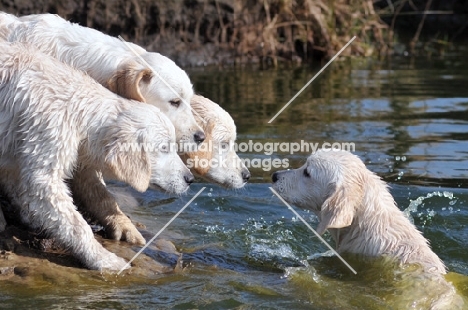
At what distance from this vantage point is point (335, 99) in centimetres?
1334

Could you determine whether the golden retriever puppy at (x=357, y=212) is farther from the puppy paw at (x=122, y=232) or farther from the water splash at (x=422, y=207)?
the water splash at (x=422, y=207)

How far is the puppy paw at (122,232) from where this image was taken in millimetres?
6668

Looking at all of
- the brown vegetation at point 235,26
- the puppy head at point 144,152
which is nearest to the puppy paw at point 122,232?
the puppy head at point 144,152

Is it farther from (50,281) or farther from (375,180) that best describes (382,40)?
(50,281)

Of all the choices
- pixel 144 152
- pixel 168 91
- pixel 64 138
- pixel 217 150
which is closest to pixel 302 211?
pixel 217 150

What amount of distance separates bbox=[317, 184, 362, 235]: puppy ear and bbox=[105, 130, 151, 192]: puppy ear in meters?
1.30

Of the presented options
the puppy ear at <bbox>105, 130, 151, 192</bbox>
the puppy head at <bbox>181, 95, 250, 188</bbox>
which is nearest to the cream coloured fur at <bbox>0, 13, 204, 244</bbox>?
the puppy head at <bbox>181, 95, 250, 188</bbox>

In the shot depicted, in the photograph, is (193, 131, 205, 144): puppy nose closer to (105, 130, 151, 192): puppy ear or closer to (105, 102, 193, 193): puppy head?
(105, 102, 193, 193): puppy head

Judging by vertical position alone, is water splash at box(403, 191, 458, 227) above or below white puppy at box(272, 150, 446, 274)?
below

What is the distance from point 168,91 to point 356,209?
1.72 m

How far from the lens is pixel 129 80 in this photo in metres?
6.60

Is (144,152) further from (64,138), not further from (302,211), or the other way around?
(302,211)

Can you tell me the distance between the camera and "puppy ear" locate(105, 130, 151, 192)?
19.3ft

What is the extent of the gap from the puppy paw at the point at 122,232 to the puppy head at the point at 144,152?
543 millimetres
